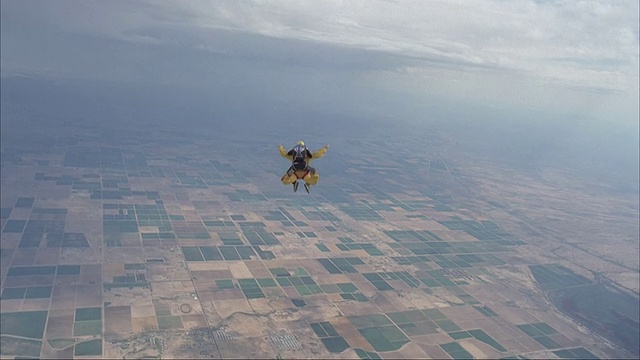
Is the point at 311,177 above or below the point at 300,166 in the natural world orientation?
below

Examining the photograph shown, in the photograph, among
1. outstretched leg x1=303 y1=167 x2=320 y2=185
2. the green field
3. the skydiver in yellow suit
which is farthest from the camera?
A: the green field

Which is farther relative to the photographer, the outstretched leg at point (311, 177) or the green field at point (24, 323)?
the green field at point (24, 323)

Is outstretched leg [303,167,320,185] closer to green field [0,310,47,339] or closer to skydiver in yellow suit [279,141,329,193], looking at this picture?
skydiver in yellow suit [279,141,329,193]

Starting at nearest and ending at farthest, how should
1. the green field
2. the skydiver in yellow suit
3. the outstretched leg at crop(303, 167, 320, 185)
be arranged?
the skydiver in yellow suit
the outstretched leg at crop(303, 167, 320, 185)
the green field

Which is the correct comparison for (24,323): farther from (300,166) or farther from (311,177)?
(300,166)

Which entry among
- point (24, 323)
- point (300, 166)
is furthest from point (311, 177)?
point (24, 323)

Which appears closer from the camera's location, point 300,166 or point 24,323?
point 300,166

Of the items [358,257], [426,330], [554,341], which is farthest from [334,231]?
[554,341]

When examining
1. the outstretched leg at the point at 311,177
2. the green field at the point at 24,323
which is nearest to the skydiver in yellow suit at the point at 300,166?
the outstretched leg at the point at 311,177

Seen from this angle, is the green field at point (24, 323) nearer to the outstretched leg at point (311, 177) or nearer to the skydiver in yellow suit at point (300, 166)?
the skydiver in yellow suit at point (300, 166)

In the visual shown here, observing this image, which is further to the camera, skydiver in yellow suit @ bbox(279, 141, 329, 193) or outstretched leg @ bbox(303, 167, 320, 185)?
outstretched leg @ bbox(303, 167, 320, 185)

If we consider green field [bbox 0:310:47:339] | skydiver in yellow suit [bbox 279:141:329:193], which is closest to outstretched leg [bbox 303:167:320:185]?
skydiver in yellow suit [bbox 279:141:329:193]
